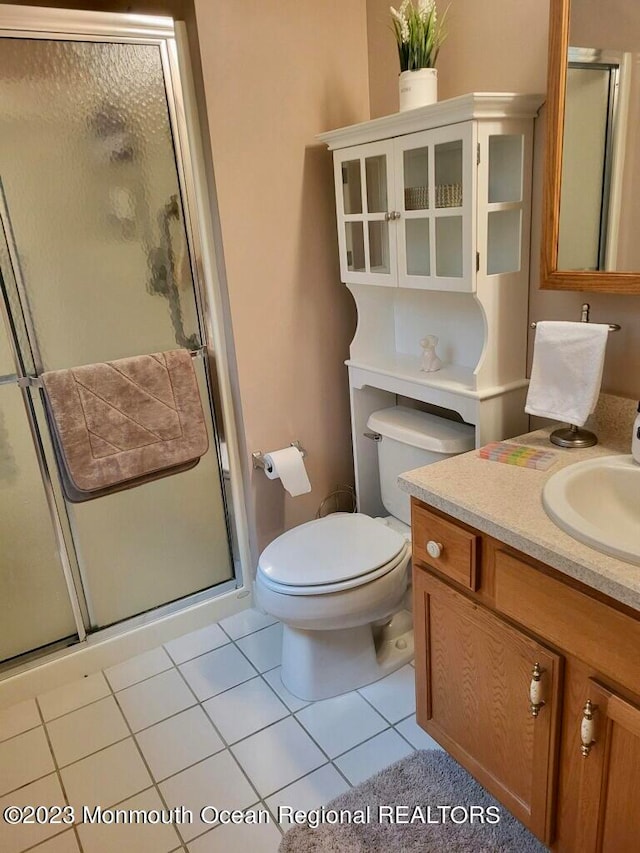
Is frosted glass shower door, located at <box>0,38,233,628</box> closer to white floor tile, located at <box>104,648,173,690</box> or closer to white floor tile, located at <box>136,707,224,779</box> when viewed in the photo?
white floor tile, located at <box>104,648,173,690</box>

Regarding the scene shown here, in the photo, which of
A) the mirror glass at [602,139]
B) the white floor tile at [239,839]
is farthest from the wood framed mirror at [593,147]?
the white floor tile at [239,839]

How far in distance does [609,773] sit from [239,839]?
0.86 meters

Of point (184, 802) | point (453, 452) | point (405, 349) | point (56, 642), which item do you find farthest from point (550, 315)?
point (56, 642)

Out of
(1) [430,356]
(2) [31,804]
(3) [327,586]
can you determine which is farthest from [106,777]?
(1) [430,356]

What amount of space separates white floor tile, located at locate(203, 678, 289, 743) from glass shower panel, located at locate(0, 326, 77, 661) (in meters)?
0.56

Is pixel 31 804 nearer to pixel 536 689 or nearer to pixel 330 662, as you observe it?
pixel 330 662

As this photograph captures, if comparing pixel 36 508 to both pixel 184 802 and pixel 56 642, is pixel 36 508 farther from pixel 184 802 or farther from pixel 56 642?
pixel 184 802

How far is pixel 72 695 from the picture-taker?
1988 millimetres

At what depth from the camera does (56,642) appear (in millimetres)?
2049

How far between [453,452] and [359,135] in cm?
93

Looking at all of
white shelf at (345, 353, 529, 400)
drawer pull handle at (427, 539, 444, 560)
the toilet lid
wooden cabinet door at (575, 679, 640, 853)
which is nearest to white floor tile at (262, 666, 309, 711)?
the toilet lid

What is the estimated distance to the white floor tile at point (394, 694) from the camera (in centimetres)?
182

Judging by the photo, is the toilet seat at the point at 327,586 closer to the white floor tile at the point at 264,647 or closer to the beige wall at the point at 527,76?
the white floor tile at the point at 264,647

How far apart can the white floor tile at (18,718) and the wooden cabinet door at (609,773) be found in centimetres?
152
